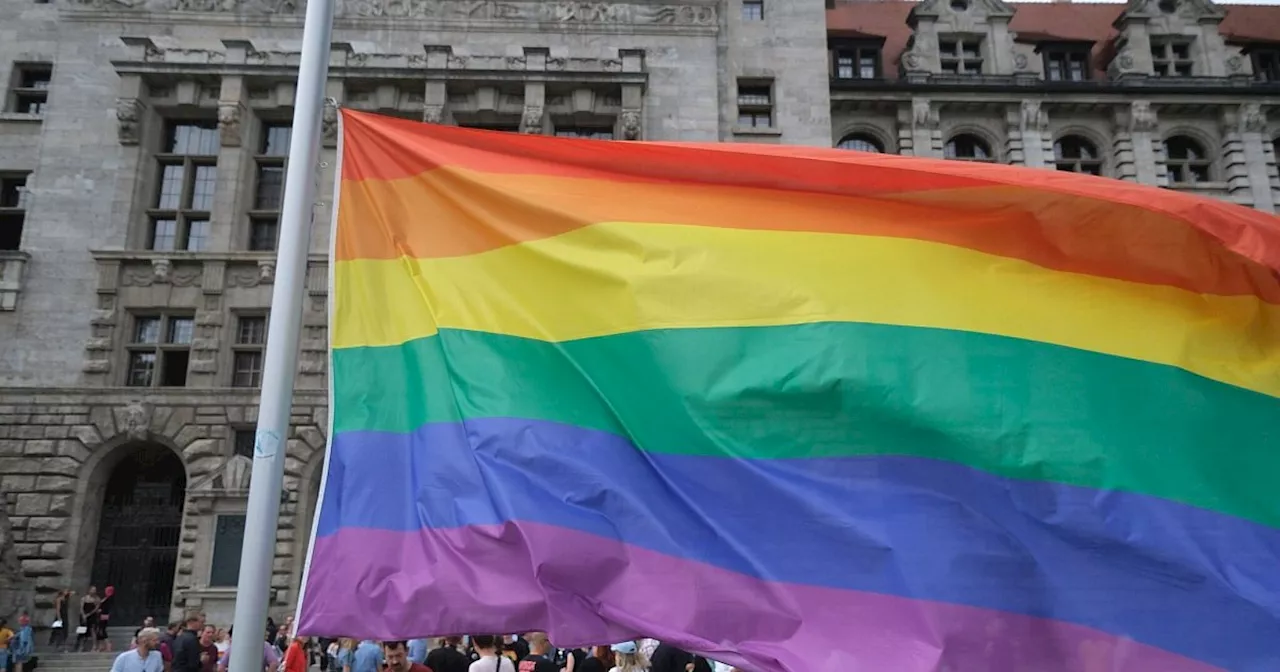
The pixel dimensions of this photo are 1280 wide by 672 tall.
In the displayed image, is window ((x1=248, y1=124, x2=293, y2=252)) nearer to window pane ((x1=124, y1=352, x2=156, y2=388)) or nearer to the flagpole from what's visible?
window pane ((x1=124, y1=352, x2=156, y2=388))

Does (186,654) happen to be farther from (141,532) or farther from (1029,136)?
(1029,136)

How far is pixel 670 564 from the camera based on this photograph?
4.34m

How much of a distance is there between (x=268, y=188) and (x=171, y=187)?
8.83 ft

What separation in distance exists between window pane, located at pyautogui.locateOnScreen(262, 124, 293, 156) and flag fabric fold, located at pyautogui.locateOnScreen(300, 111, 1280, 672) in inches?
973

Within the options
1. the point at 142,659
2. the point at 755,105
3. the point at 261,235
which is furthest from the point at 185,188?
the point at 142,659

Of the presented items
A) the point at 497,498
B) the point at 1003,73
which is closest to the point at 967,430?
the point at 497,498

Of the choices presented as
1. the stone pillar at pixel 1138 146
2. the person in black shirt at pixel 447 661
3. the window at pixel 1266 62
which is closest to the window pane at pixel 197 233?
the person in black shirt at pixel 447 661

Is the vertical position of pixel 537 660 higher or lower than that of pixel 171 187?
lower

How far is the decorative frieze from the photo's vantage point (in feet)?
94.4

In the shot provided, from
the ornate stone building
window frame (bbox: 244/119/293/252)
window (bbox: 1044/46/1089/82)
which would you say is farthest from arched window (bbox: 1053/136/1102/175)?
window frame (bbox: 244/119/293/252)

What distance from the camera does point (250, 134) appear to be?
90.9ft

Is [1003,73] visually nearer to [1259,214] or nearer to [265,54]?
[265,54]

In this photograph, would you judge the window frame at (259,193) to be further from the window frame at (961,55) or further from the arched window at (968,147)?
the window frame at (961,55)

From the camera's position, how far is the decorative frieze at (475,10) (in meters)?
28.8
